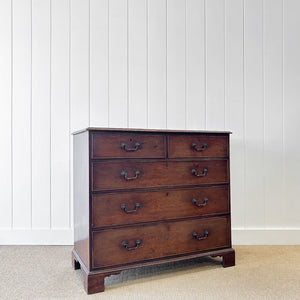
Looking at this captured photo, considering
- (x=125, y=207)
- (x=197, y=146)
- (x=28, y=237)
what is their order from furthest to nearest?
(x=28, y=237), (x=197, y=146), (x=125, y=207)

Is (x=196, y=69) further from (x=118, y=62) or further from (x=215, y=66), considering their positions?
(x=118, y=62)

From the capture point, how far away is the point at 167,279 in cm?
170

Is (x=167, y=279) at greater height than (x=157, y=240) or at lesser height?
lesser

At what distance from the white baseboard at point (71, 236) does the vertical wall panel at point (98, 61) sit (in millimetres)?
965

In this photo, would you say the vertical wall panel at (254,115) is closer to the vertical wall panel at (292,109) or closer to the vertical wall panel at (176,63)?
the vertical wall panel at (292,109)

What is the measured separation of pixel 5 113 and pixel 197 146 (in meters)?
1.57

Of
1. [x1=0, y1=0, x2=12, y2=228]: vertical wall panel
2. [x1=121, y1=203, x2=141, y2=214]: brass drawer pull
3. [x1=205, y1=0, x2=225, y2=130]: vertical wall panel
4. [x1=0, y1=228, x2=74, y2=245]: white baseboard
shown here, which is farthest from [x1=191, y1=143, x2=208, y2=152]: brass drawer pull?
[x1=0, y1=0, x2=12, y2=228]: vertical wall panel

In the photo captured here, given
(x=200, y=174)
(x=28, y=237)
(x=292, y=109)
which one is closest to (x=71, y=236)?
(x=28, y=237)

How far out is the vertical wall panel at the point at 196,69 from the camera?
94.0 inches

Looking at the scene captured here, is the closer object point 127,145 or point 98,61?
point 127,145

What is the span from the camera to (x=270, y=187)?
239 cm

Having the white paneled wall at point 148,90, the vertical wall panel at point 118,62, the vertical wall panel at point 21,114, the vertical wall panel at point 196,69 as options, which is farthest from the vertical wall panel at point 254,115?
the vertical wall panel at point 21,114

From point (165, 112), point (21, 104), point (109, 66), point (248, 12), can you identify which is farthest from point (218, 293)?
point (248, 12)

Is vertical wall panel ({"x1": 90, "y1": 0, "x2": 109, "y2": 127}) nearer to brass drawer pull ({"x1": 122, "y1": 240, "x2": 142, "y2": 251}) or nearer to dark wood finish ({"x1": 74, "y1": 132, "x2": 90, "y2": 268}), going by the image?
dark wood finish ({"x1": 74, "y1": 132, "x2": 90, "y2": 268})
